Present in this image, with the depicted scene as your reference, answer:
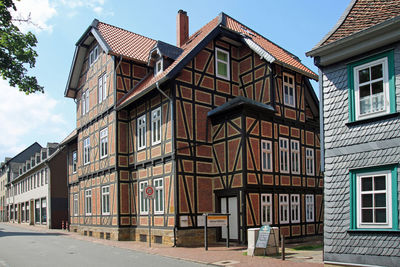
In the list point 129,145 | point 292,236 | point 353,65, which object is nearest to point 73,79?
point 129,145

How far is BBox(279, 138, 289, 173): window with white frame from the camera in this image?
67.2 ft

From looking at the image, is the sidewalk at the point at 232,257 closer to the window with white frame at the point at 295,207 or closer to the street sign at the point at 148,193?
the street sign at the point at 148,193

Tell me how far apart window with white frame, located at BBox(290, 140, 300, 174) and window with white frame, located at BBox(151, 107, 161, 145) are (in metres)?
6.88

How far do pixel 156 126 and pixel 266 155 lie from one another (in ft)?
18.6

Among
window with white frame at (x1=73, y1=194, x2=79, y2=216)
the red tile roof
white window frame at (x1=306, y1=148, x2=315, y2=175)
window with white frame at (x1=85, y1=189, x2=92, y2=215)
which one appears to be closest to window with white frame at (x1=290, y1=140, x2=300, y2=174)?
white window frame at (x1=306, y1=148, x2=315, y2=175)

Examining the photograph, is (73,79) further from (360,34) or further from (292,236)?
(360,34)

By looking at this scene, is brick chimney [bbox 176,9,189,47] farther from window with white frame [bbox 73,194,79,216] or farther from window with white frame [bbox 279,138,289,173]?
window with white frame [bbox 73,194,79,216]

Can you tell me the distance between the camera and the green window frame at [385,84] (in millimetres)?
10102

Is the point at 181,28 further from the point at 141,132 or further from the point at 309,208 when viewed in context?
the point at 309,208

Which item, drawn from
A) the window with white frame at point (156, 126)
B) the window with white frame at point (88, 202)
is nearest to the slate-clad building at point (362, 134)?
the window with white frame at point (156, 126)

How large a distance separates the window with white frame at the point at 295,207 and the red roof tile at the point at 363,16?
10.9 meters

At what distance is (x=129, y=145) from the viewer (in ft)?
76.4

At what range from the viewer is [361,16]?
457 inches

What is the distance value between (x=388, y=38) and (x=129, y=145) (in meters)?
16.1
